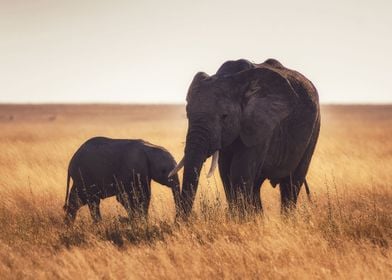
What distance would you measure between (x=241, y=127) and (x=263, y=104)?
444 mm

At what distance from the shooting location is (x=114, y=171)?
10273 mm

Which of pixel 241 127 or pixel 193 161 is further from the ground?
pixel 241 127

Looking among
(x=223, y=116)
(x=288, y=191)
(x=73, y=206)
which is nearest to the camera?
(x=223, y=116)

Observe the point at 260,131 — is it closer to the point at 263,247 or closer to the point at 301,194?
the point at 263,247

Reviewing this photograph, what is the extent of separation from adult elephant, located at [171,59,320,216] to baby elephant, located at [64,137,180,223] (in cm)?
175

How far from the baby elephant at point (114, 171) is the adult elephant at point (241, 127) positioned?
1750 mm

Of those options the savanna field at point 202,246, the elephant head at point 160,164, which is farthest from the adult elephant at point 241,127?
the elephant head at point 160,164

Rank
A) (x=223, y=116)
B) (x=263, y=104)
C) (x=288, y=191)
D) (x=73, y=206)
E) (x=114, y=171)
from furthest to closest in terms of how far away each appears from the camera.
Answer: (x=114, y=171) → (x=73, y=206) → (x=288, y=191) → (x=263, y=104) → (x=223, y=116)


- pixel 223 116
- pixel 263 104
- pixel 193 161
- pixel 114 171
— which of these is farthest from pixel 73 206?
pixel 263 104

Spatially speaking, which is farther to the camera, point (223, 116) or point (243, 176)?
point (243, 176)

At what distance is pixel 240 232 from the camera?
740 cm

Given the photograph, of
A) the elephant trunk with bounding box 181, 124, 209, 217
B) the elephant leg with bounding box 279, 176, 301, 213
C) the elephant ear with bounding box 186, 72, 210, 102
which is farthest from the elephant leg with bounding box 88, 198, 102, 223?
the elephant leg with bounding box 279, 176, 301, 213

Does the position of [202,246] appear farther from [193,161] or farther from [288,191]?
[288,191]

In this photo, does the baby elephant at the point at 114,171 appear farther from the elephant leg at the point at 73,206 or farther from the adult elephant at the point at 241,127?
the adult elephant at the point at 241,127
